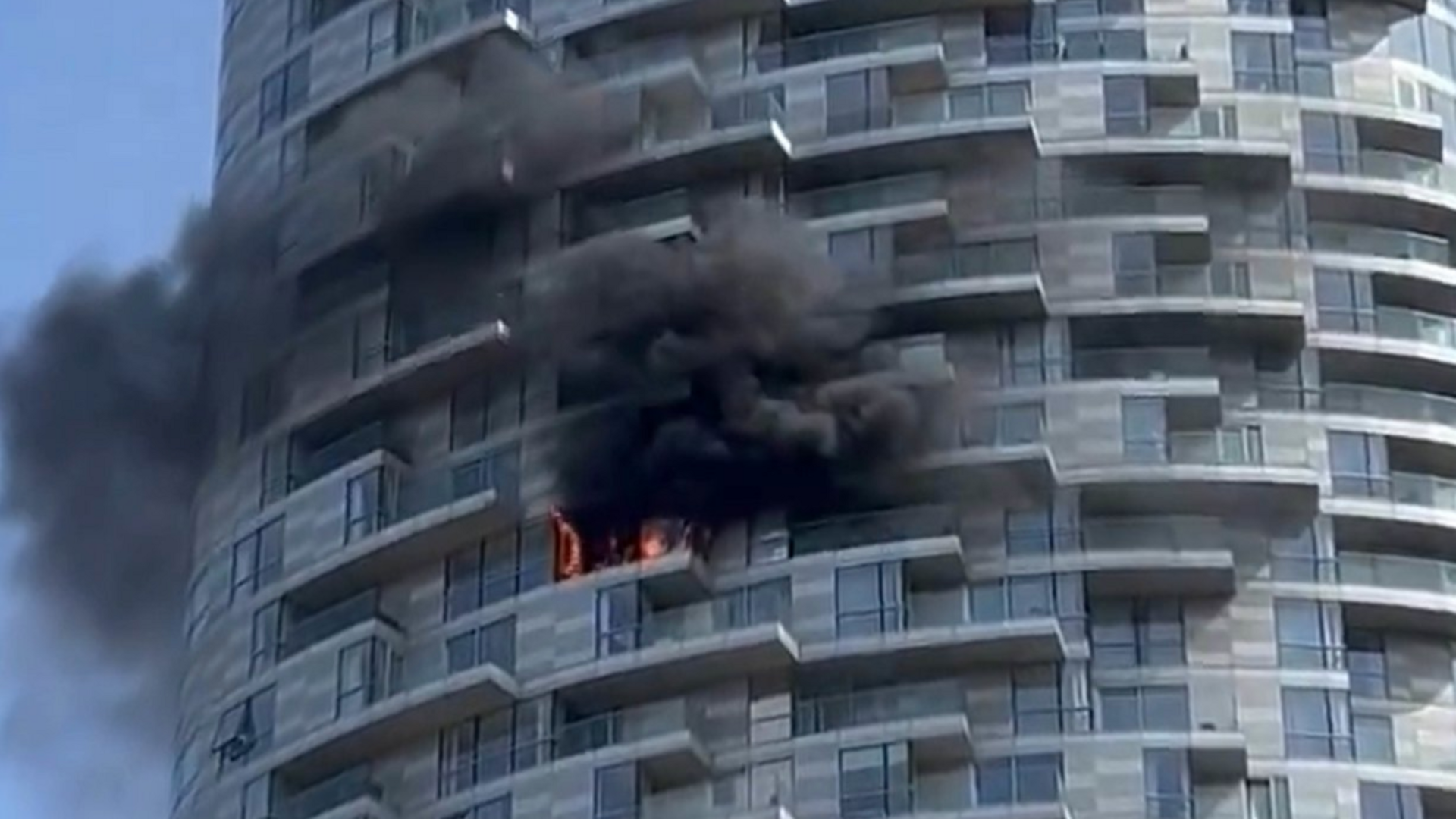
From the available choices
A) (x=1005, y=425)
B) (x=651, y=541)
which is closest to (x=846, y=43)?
(x=1005, y=425)

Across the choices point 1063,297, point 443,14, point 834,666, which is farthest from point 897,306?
point 443,14

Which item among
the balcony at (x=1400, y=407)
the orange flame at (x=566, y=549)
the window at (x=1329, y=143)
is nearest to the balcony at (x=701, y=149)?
the orange flame at (x=566, y=549)

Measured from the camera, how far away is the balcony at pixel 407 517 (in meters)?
82.9

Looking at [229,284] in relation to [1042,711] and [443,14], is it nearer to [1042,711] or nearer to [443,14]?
[443,14]

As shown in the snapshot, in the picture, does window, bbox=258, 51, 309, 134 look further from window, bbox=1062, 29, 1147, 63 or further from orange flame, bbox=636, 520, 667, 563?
Answer: window, bbox=1062, 29, 1147, 63

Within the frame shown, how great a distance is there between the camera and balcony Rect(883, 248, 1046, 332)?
8250 cm

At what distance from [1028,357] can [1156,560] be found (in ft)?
18.4

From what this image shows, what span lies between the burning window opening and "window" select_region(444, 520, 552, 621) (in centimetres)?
31

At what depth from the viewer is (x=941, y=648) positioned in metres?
78.2

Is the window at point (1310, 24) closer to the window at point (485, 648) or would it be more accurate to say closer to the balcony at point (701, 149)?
the balcony at point (701, 149)

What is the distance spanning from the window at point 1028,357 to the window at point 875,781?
9.19 meters

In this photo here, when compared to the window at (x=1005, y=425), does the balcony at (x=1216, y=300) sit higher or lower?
higher

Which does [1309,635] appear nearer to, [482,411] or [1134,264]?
[1134,264]

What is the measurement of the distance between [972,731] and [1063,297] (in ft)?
34.5
